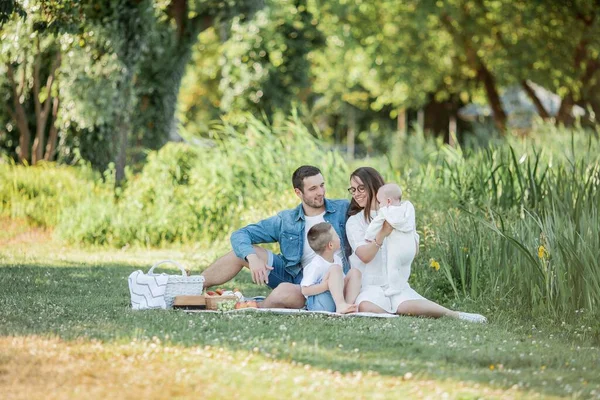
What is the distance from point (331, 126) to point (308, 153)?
1329 inches

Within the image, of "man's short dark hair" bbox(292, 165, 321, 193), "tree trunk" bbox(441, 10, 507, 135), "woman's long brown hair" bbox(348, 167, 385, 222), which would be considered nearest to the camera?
"woman's long brown hair" bbox(348, 167, 385, 222)

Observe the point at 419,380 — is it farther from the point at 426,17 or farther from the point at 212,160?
→ the point at 426,17

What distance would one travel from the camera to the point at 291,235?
721 centimetres

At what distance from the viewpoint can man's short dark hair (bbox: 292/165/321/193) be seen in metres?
7.09

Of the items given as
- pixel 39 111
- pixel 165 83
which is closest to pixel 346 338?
pixel 39 111

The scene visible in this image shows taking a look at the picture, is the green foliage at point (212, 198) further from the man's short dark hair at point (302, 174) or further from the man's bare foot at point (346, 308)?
the man's bare foot at point (346, 308)

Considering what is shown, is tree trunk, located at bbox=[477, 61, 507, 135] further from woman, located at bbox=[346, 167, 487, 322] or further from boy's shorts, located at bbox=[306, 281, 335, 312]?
boy's shorts, located at bbox=[306, 281, 335, 312]

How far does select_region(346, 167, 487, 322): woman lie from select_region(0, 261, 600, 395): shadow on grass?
0.26 metres

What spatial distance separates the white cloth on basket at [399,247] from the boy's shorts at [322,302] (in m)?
0.37

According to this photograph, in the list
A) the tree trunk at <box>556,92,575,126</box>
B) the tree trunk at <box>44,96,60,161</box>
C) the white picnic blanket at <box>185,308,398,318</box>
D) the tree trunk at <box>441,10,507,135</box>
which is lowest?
the white picnic blanket at <box>185,308,398,318</box>

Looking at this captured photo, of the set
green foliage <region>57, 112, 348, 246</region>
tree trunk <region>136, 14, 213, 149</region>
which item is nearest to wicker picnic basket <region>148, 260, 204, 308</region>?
green foliage <region>57, 112, 348, 246</region>

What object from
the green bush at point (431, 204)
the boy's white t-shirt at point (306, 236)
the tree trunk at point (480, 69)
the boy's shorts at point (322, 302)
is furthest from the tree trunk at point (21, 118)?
the tree trunk at point (480, 69)

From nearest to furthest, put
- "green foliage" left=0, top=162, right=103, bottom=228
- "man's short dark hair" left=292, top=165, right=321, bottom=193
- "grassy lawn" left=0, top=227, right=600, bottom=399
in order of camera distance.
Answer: "grassy lawn" left=0, top=227, right=600, bottom=399 < "man's short dark hair" left=292, top=165, right=321, bottom=193 < "green foliage" left=0, top=162, right=103, bottom=228

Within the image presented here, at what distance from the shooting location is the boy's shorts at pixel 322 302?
6.70 metres
